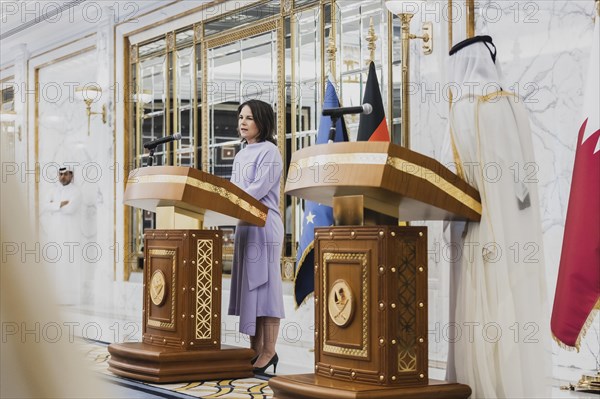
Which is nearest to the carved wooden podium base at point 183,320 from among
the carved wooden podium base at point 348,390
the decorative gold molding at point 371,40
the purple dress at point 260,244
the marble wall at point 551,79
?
the purple dress at point 260,244

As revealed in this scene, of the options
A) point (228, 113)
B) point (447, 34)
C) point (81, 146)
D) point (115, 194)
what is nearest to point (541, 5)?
point (447, 34)

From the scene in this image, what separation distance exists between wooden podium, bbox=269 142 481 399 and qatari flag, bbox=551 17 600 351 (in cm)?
42

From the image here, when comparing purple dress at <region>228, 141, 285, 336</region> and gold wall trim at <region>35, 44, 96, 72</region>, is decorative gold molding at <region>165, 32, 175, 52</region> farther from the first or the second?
purple dress at <region>228, 141, 285, 336</region>

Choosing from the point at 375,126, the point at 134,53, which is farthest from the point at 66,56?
the point at 375,126

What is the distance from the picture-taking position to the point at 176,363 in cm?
463

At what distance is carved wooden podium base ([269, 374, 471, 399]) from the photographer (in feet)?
9.98

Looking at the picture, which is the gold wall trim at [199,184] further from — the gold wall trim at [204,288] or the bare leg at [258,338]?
the bare leg at [258,338]

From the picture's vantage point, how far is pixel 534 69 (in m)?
5.46

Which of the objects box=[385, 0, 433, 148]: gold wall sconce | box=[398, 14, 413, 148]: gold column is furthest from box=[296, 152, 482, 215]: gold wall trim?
box=[398, 14, 413, 148]: gold column

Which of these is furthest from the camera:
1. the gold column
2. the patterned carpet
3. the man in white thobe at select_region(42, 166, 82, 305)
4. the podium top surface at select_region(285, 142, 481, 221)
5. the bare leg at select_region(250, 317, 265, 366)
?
the man in white thobe at select_region(42, 166, 82, 305)

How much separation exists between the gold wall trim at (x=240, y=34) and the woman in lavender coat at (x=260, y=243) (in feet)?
10.4

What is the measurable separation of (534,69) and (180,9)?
5178 mm

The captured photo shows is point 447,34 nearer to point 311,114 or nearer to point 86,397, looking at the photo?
point 311,114

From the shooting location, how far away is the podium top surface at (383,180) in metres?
3.01
